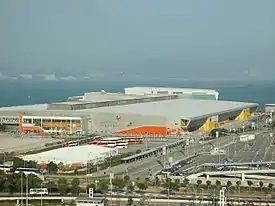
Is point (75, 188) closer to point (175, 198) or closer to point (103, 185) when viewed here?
point (103, 185)

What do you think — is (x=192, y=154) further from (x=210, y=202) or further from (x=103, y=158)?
(x=210, y=202)

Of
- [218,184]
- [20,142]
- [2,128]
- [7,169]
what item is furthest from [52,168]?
[2,128]

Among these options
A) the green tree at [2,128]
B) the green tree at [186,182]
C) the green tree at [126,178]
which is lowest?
the green tree at [186,182]

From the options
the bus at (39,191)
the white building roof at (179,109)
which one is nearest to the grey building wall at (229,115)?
the white building roof at (179,109)

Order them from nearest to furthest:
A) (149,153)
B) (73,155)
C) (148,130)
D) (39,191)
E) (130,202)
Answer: (130,202) → (39,191) → (73,155) → (149,153) → (148,130)

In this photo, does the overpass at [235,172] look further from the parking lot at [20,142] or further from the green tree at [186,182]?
the parking lot at [20,142]

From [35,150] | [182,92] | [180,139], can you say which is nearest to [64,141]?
[35,150]
